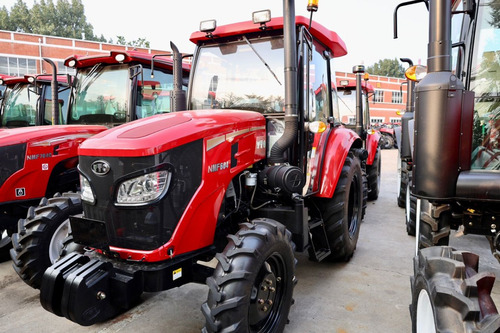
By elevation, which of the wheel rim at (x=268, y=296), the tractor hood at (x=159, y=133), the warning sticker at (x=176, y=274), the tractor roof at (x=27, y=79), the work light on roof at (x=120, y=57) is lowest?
the wheel rim at (x=268, y=296)

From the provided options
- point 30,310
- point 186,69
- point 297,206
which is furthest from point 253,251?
point 186,69

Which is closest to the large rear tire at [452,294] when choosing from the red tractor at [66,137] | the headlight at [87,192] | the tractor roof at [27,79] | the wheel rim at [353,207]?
the headlight at [87,192]

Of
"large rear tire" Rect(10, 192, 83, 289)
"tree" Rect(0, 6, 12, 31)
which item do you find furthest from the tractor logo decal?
"tree" Rect(0, 6, 12, 31)

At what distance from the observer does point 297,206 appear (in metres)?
2.98

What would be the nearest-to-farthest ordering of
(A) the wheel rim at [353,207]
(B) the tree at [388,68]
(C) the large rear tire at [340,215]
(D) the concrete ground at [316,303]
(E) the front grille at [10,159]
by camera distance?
(D) the concrete ground at [316,303]
(C) the large rear tire at [340,215]
(E) the front grille at [10,159]
(A) the wheel rim at [353,207]
(B) the tree at [388,68]

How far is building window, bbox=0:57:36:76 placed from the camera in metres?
30.4

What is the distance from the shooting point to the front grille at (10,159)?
3.85m

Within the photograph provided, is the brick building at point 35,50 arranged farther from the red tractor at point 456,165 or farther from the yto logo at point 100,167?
the red tractor at point 456,165

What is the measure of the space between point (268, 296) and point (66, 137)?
310 centimetres

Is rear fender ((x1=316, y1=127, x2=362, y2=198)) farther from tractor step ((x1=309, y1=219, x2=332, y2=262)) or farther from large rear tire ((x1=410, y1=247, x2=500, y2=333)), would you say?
large rear tire ((x1=410, y1=247, x2=500, y2=333))

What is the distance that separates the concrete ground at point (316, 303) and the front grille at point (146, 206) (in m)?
0.95

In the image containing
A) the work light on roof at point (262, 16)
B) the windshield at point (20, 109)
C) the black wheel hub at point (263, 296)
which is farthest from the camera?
the windshield at point (20, 109)

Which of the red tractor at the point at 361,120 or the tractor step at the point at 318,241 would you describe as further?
the red tractor at the point at 361,120

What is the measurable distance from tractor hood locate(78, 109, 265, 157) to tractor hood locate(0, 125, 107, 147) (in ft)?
6.28
